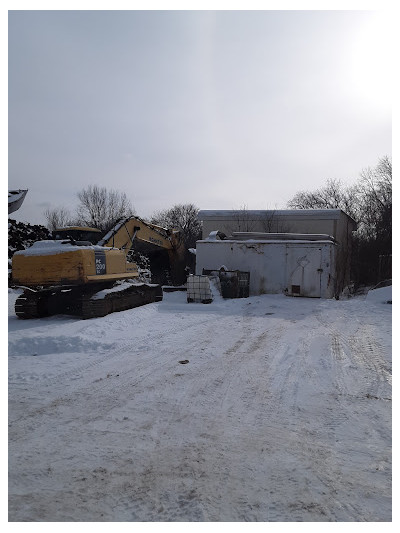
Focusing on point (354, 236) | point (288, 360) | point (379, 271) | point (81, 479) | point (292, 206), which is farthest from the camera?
point (292, 206)

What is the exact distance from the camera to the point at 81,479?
3.08 m

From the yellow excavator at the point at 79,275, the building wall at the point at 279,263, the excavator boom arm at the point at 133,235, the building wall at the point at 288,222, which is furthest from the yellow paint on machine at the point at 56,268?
the building wall at the point at 288,222

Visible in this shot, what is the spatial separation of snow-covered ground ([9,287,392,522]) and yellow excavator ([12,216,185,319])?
6.80 feet

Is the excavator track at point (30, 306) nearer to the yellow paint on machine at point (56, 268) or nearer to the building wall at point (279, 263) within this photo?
the yellow paint on machine at point (56, 268)

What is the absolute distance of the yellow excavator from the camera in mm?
9578

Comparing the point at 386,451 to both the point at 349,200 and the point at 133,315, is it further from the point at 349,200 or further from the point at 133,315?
the point at 349,200

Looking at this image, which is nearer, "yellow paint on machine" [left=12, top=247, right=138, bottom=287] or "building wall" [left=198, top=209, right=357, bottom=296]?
"yellow paint on machine" [left=12, top=247, right=138, bottom=287]

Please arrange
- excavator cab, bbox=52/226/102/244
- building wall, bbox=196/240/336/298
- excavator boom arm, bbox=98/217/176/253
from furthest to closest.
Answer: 1. building wall, bbox=196/240/336/298
2. excavator boom arm, bbox=98/217/176/253
3. excavator cab, bbox=52/226/102/244

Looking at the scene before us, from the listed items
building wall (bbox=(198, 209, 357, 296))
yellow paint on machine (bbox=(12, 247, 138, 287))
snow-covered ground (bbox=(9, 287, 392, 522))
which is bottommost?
snow-covered ground (bbox=(9, 287, 392, 522))

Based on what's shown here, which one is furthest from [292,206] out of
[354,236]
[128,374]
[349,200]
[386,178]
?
[128,374]

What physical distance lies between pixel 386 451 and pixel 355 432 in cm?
38

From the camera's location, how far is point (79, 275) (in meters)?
9.59

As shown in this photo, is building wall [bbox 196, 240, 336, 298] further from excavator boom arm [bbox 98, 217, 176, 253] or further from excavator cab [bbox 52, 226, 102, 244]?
excavator cab [bbox 52, 226, 102, 244]

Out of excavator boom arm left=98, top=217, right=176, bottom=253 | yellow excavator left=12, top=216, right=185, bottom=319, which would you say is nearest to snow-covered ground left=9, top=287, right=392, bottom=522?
yellow excavator left=12, top=216, right=185, bottom=319
